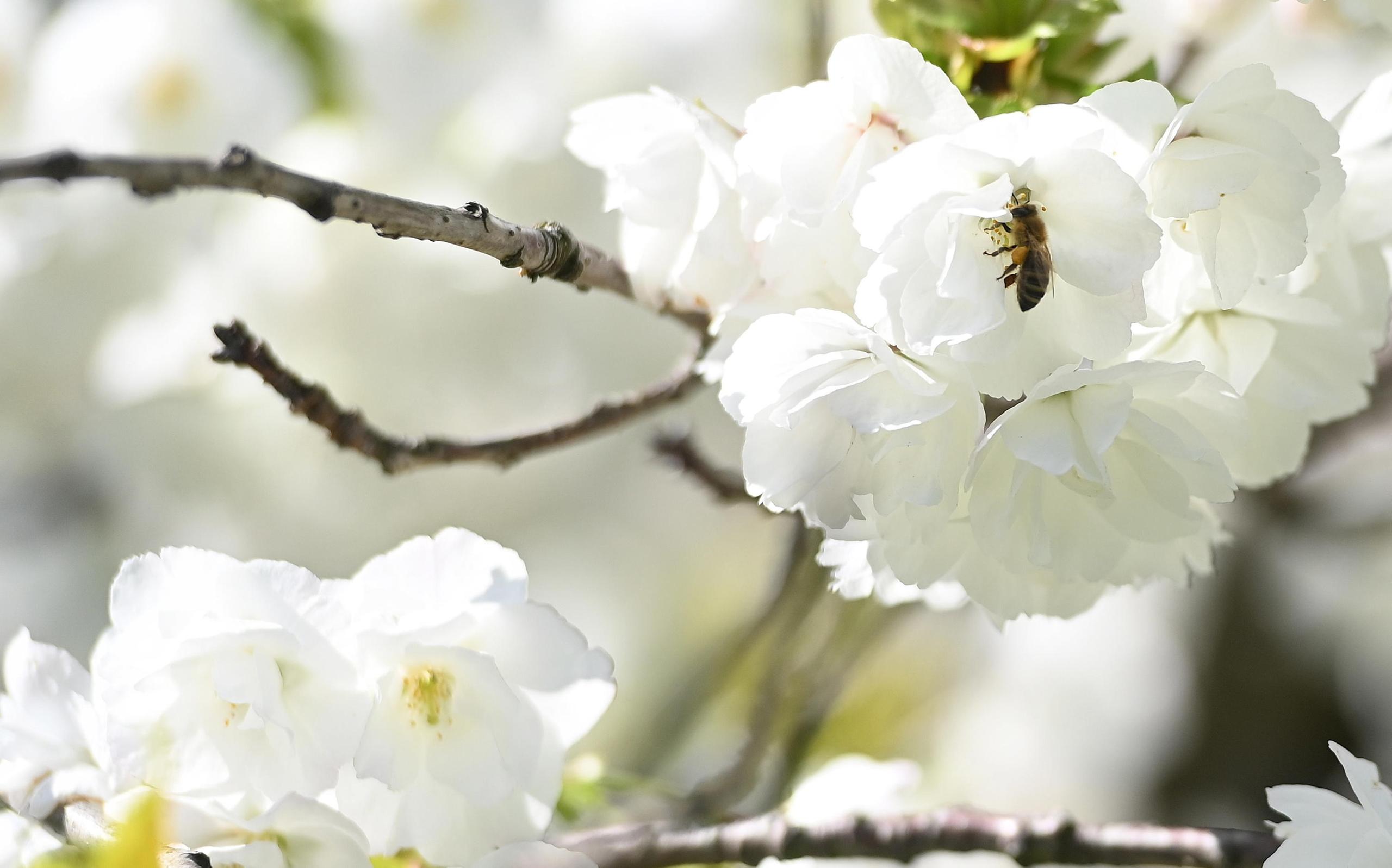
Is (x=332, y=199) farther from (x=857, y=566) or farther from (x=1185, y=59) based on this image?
(x=1185, y=59)

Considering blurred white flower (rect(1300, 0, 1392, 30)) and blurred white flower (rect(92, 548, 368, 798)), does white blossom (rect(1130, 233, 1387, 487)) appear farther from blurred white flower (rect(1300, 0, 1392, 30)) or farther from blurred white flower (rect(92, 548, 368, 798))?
blurred white flower (rect(92, 548, 368, 798))

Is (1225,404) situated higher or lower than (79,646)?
lower

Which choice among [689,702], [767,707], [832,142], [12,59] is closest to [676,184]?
[832,142]

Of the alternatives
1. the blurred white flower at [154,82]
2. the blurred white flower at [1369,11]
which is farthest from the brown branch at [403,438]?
the blurred white flower at [154,82]

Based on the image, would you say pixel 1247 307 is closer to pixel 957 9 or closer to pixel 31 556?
pixel 957 9

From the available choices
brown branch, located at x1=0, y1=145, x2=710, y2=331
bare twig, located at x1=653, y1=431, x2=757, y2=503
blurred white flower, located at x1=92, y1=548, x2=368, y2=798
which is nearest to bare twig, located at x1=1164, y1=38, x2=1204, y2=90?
bare twig, located at x1=653, y1=431, x2=757, y2=503

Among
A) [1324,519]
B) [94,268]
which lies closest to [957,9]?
[94,268]
